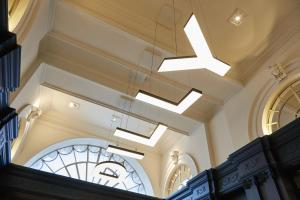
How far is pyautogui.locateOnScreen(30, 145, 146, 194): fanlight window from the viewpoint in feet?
22.6

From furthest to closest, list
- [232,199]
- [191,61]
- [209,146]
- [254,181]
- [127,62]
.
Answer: [209,146]
[127,62]
[232,199]
[254,181]
[191,61]

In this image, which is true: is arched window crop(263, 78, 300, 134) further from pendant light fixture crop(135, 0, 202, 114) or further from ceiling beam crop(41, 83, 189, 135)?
ceiling beam crop(41, 83, 189, 135)

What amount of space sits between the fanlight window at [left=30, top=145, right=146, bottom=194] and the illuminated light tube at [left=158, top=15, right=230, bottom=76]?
11.3 ft

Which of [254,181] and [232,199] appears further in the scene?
[232,199]

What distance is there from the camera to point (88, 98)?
684 centimetres

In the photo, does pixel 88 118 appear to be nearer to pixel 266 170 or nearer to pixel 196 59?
pixel 196 59

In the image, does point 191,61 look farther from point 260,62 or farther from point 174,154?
point 174,154

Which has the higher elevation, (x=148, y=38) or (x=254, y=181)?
(x=148, y=38)

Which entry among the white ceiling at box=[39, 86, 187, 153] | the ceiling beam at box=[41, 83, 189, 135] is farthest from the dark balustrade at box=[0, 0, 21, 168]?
the white ceiling at box=[39, 86, 187, 153]

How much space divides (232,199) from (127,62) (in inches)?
142

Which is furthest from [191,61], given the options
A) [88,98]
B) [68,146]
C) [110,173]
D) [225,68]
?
[68,146]

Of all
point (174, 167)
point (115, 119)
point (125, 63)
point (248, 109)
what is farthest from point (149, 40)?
point (174, 167)

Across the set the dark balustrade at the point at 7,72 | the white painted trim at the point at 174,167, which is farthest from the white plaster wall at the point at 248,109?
the dark balustrade at the point at 7,72

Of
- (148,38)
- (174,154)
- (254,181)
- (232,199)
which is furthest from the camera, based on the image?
(174,154)
